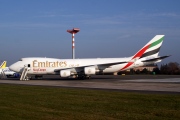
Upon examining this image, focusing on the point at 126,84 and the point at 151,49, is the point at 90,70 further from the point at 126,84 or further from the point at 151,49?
the point at 126,84

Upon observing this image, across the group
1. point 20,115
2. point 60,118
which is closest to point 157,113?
point 60,118

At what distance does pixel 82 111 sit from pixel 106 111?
86 centimetres

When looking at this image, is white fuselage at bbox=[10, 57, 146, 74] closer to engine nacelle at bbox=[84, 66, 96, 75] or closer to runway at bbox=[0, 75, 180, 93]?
engine nacelle at bbox=[84, 66, 96, 75]

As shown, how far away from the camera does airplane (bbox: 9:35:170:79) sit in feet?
140

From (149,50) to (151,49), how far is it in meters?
0.36

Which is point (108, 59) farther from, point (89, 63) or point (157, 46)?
point (157, 46)

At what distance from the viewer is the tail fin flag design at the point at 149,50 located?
43.6 meters

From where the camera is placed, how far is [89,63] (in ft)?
146

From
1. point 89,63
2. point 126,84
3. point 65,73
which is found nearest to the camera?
point 126,84

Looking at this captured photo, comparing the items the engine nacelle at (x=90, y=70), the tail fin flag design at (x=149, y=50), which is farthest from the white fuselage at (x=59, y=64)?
the engine nacelle at (x=90, y=70)

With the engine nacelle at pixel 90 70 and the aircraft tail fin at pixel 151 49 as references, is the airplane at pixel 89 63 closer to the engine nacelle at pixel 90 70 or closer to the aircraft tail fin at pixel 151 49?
the aircraft tail fin at pixel 151 49

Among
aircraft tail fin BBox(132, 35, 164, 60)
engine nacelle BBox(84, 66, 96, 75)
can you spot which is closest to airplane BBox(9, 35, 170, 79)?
aircraft tail fin BBox(132, 35, 164, 60)

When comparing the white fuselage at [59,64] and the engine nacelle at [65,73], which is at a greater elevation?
the white fuselage at [59,64]

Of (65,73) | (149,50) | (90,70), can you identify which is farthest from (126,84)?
(149,50)
